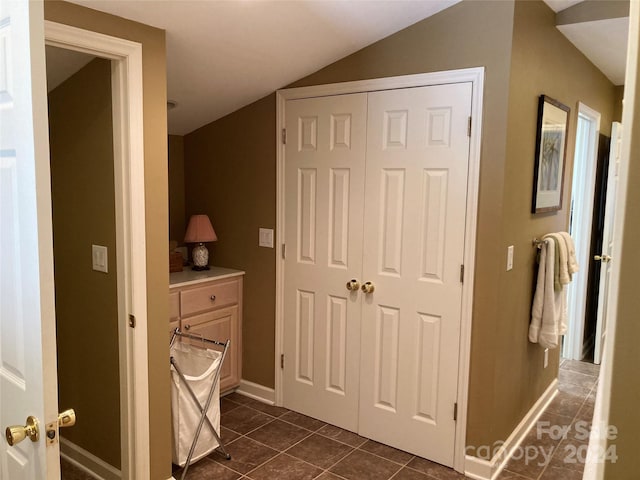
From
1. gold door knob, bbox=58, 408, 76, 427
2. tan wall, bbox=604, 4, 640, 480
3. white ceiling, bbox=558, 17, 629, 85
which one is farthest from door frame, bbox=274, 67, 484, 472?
gold door knob, bbox=58, 408, 76, 427

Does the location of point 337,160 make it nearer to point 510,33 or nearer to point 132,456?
point 510,33

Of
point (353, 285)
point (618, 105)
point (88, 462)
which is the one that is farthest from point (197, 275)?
point (618, 105)

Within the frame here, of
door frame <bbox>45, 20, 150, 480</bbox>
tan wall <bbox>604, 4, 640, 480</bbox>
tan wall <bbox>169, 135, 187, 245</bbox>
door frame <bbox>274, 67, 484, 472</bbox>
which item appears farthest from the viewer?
tan wall <bbox>169, 135, 187, 245</bbox>

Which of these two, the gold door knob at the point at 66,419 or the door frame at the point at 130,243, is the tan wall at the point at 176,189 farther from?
the gold door knob at the point at 66,419

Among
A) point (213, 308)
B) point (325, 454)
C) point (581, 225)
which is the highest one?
point (581, 225)

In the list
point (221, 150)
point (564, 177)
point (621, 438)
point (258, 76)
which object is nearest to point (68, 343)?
point (221, 150)

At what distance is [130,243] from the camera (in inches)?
86.8

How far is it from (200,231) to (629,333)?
9.34 ft

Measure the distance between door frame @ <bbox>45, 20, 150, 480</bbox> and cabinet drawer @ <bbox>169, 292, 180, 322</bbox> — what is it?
670mm

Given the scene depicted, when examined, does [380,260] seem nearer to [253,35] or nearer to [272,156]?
[272,156]

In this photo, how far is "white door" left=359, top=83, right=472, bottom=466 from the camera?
258 centimetres

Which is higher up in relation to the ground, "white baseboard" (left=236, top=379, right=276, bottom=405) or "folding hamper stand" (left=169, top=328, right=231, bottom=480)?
"folding hamper stand" (left=169, top=328, right=231, bottom=480)

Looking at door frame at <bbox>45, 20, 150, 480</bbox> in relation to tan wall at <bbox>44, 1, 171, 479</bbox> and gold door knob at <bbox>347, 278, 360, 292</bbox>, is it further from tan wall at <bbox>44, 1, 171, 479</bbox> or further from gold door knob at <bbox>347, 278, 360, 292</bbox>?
gold door knob at <bbox>347, 278, 360, 292</bbox>

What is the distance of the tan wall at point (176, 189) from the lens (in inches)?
143
